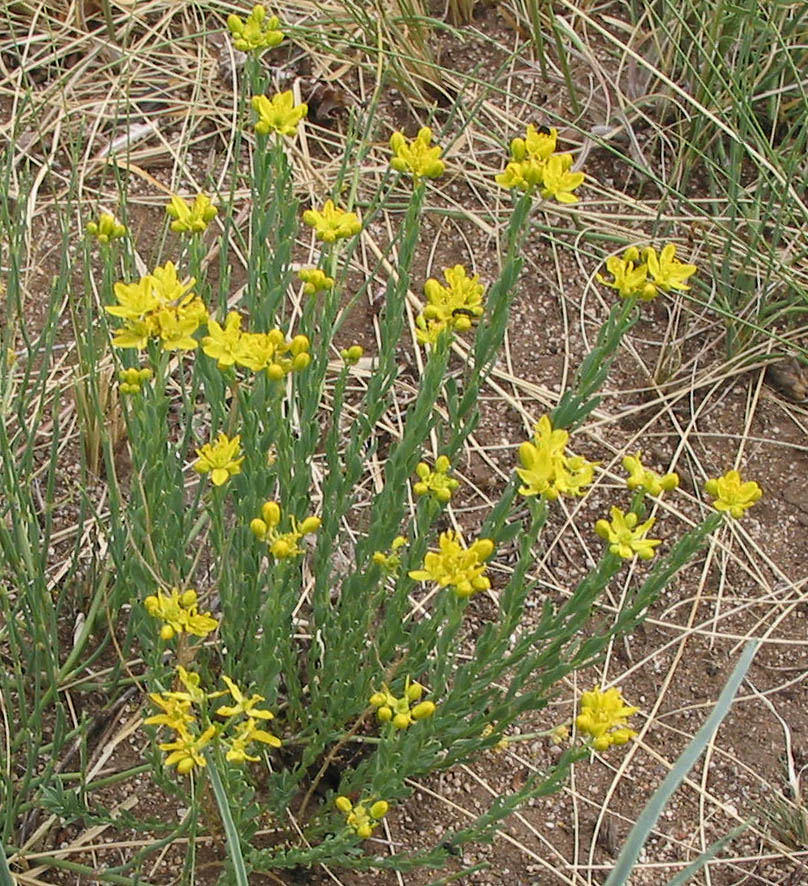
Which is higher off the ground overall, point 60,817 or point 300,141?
point 300,141

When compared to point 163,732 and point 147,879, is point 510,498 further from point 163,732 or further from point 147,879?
point 147,879

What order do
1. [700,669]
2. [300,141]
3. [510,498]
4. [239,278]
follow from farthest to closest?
1. [300,141]
2. [239,278]
3. [700,669]
4. [510,498]

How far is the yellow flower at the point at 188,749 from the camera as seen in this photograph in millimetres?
1519

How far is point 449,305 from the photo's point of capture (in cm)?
179

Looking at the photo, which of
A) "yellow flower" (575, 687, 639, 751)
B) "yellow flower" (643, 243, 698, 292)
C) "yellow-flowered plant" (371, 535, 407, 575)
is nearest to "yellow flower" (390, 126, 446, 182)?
"yellow flower" (643, 243, 698, 292)

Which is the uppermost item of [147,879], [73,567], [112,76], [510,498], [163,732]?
[510,498]

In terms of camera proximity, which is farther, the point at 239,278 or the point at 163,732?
the point at 239,278

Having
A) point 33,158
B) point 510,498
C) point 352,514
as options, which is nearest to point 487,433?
point 352,514

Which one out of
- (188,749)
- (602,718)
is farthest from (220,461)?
(602,718)

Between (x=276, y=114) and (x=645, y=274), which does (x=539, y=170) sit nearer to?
(x=645, y=274)

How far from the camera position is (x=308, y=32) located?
3406mm

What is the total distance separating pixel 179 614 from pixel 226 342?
0.41 metres

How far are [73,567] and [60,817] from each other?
0.46 metres

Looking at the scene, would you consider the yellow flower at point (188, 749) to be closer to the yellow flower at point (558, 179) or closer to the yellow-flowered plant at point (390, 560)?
the yellow-flowered plant at point (390, 560)
